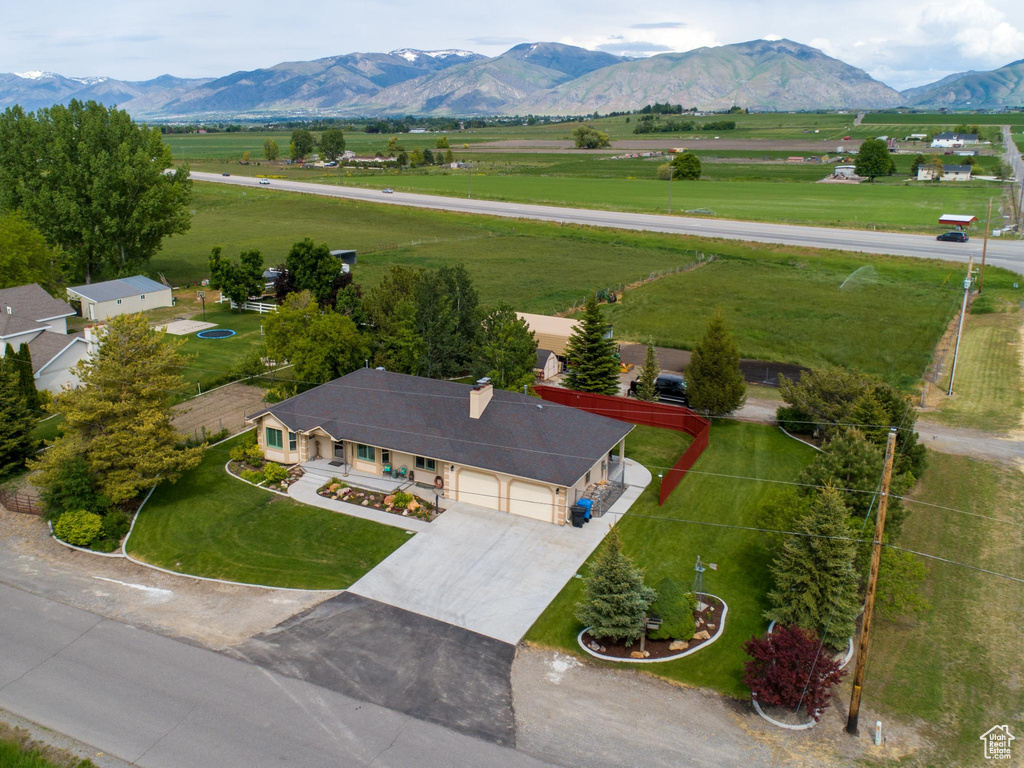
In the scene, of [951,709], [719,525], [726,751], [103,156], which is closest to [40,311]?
[103,156]

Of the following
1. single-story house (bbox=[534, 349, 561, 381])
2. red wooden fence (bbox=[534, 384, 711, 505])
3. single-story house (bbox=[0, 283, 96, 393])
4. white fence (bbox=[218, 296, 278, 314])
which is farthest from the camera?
white fence (bbox=[218, 296, 278, 314])

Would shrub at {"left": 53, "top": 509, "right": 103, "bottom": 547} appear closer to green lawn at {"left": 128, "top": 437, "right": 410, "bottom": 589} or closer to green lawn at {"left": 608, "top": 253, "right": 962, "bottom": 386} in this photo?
green lawn at {"left": 128, "top": 437, "right": 410, "bottom": 589}

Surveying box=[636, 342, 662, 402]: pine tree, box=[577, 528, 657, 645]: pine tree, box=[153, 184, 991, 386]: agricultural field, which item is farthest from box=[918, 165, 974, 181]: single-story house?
box=[577, 528, 657, 645]: pine tree

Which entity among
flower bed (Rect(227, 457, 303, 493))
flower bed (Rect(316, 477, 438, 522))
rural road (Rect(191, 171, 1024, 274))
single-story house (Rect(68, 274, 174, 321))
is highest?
rural road (Rect(191, 171, 1024, 274))

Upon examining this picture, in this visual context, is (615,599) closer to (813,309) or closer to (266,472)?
(266,472)

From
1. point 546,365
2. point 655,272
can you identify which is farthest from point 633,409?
point 655,272

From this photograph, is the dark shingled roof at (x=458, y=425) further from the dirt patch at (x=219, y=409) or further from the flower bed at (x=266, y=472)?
the dirt patch at (x=219, y=409)
